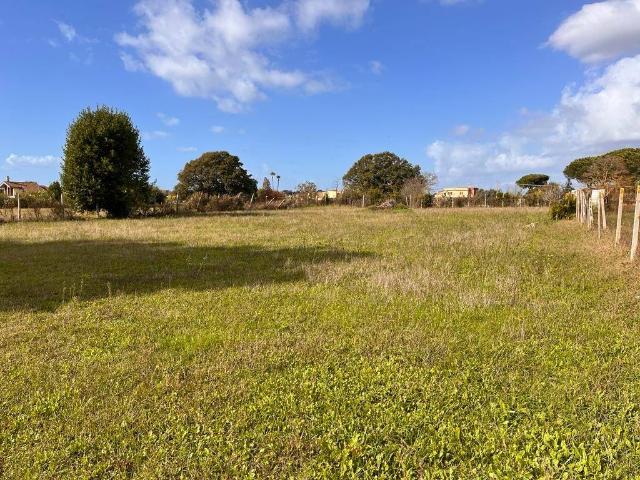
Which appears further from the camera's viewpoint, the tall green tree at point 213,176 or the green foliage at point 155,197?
the tall green tree at point 213,176

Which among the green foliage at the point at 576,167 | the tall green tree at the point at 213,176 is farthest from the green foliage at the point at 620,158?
the tall green tree at the point at 213,176

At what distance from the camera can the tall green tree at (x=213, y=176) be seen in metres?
41.7

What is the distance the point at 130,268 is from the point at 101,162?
15957 mm

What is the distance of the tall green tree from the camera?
41.7 metres

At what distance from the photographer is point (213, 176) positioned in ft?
137

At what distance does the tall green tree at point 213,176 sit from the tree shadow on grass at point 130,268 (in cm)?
3036

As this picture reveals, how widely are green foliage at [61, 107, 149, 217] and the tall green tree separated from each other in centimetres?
1814

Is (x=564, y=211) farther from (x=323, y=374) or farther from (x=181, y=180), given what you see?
(x=181, y=180)

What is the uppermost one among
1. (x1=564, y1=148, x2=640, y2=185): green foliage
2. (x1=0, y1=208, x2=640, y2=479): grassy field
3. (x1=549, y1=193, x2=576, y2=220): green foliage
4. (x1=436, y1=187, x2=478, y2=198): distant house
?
(x1=564, y1=148, x2=640, y2=185): green foliage

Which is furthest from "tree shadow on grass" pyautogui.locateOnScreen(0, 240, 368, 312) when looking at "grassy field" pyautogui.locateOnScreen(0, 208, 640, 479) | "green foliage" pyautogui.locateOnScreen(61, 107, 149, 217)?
"green foliage" pyautogui.locateOnScreen(61, 107, 149, 217)

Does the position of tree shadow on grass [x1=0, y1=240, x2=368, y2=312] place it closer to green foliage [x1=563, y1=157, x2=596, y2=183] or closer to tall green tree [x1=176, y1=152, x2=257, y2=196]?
tall green tree [x1=176, y1=152, x2=257, y2=196]

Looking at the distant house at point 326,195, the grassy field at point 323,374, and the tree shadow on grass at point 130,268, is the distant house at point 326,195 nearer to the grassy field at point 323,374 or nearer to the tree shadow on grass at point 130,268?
the tree shadow on grass at point 130,268

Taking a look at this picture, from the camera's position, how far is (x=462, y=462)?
262cm

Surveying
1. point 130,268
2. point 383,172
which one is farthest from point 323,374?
point 383,172
